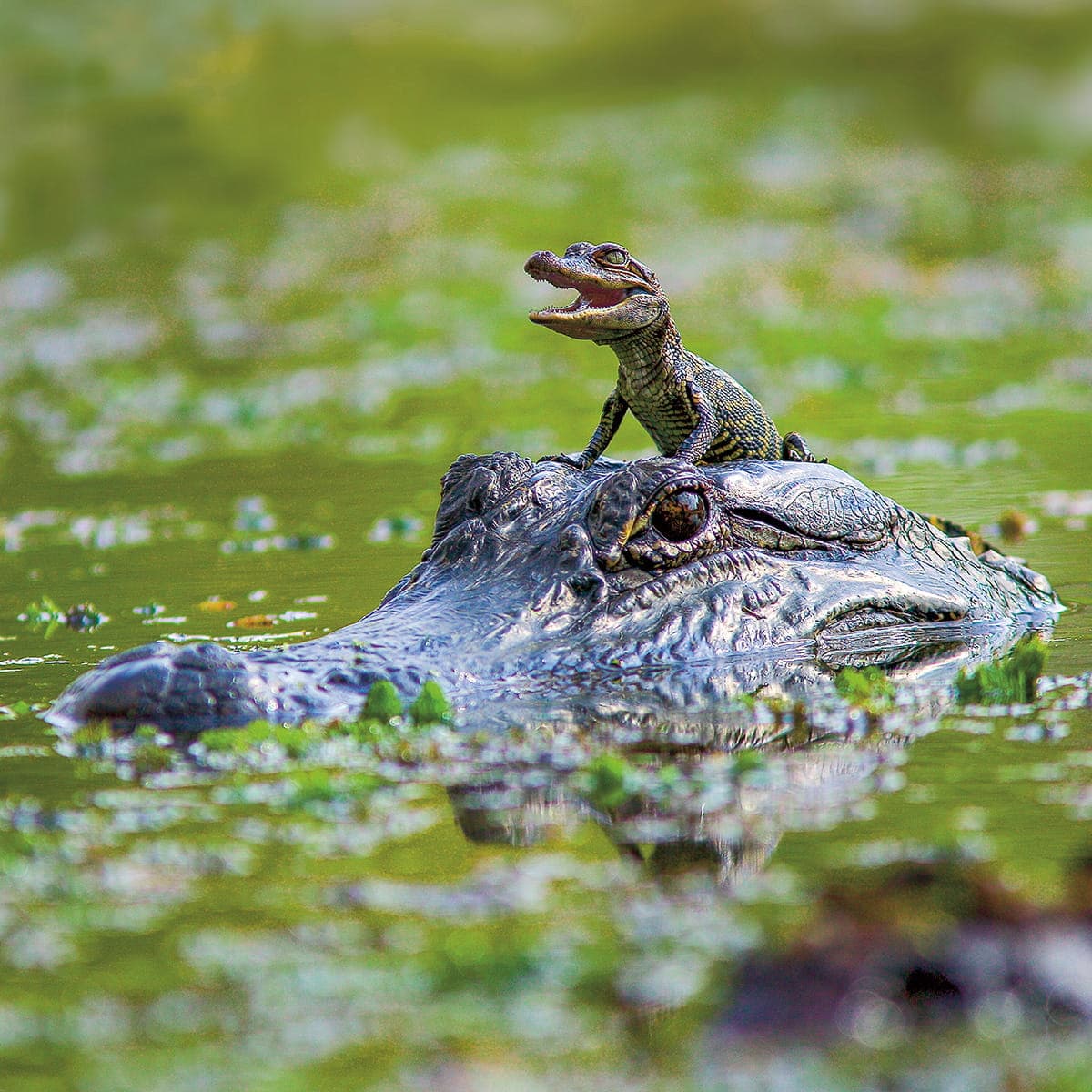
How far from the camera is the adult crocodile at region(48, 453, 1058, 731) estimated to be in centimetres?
453

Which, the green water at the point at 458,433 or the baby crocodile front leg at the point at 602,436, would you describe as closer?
the green water at the point at 458,433

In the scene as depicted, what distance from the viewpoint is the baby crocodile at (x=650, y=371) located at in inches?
204

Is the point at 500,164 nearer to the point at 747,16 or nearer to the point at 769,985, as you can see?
the point at 747,16

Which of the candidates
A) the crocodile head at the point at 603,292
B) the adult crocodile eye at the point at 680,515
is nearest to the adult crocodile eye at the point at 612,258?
the crocodile head at the point at 603,292

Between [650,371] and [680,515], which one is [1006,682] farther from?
[650,371]

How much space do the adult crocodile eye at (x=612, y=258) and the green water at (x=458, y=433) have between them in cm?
149

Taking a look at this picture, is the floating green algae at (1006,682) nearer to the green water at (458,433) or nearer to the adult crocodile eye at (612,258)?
the green water at (458,433)

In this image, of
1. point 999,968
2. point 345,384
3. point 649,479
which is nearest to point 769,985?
point 999,968

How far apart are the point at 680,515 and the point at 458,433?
7148mm

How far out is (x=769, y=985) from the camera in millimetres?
2777

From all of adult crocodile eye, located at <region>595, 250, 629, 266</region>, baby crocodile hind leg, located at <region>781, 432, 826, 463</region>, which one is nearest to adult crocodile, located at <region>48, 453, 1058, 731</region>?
baby crocodile hind leg, located at <region>781, 432, 826, 463</region>

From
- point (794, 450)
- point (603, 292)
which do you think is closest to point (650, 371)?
point (603, 292)

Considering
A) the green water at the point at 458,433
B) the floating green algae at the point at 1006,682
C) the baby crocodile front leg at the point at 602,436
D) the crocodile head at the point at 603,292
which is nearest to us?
the green water at the point at 458,433

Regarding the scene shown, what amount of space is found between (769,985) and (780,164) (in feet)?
81.7
